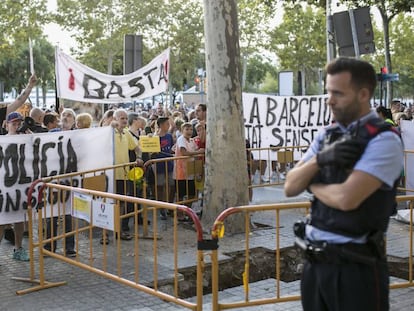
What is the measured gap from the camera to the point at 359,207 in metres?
2.85

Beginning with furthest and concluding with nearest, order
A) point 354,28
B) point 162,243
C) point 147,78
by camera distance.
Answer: point 147,78 → point 354,28 → point 162,243

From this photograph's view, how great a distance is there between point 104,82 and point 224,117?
9.73 feet

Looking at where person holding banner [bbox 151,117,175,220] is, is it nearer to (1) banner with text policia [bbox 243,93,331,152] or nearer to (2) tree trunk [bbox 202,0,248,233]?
(2) tree trunk [bbox 202,0,248,233]

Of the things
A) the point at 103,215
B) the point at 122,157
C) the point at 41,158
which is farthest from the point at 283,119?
the point at 103,215

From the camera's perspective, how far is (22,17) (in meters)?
29.6

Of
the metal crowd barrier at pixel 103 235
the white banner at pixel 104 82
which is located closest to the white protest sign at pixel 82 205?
the metal crowd barrier at pixel 103 235

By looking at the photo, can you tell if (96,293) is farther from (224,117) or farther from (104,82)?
(104,82)

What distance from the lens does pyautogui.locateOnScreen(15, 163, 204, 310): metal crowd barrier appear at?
199 inches

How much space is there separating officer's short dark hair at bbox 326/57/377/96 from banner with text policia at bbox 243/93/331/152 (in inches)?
374

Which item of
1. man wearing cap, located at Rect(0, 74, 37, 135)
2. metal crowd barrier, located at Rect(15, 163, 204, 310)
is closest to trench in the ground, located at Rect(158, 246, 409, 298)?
metal crowd barrier, located at Rect(15, 163, 204, 310)

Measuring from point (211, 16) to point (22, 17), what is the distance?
23.6 m

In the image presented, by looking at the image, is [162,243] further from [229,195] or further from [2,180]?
[2,180]

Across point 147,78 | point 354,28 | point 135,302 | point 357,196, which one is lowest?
point 135,302

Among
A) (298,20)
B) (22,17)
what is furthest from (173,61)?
(22,17)
